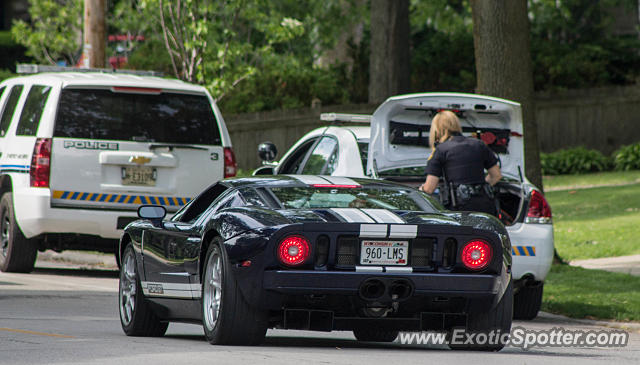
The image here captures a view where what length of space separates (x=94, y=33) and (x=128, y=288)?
11115 mm

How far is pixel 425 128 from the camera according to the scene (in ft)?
39.0

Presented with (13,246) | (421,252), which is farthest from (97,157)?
(421,252)

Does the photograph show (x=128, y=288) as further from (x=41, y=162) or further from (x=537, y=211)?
(x=41, y=162)

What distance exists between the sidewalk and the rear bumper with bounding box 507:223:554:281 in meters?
3.76

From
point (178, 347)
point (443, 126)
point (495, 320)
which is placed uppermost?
point (443, 126)

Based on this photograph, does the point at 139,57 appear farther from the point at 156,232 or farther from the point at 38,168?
the point at 156,232

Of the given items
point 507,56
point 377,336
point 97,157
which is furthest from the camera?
point 507,56

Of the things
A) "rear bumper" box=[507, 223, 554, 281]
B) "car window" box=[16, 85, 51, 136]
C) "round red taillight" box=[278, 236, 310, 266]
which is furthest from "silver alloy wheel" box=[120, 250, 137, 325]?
"car window" box=[16, 85, 51, 136]

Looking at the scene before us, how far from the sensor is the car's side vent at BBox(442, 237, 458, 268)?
25.1ft

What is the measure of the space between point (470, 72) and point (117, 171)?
63.0ft

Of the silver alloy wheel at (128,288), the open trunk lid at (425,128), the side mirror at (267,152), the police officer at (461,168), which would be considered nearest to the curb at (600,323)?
the police officer at (461,168)

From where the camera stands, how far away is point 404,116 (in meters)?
11.8

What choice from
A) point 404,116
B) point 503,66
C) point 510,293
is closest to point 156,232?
point 510,293

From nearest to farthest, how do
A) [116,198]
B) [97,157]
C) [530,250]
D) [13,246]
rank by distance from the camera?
[530,250]
[97,157]
[116,198]
[13,246]
